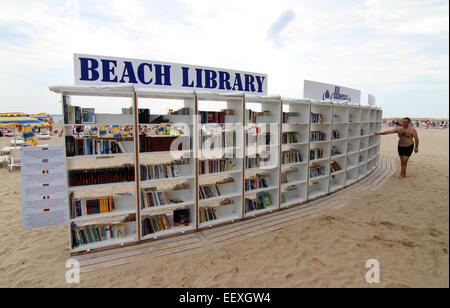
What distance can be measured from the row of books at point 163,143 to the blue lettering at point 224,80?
1.14 m

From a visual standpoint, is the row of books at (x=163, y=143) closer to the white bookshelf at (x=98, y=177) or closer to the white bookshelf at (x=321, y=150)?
the white bookshelf at (x=98, y=177)

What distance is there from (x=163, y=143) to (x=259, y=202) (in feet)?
7.90

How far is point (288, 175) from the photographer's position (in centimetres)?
581

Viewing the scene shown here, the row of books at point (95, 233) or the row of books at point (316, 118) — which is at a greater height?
the row of books at point (316, 118)

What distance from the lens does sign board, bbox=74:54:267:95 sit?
3.50 m

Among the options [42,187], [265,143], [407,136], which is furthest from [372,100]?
[42,187]

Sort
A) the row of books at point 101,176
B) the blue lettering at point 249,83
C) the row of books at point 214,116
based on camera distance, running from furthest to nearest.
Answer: the blue lettering at point 249,83 → the row of books at point 214,116 → the row of books at point 101,176

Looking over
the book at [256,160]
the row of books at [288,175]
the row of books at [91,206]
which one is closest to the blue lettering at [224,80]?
the book at [256,160]

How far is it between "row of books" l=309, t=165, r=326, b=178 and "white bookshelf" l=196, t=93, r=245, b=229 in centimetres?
225

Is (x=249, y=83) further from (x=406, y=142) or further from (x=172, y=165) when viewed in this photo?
(x=406, y=142)

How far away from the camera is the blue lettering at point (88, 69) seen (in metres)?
3.46

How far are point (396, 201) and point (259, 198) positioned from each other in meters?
3.17

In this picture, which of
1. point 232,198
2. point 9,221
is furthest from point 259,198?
point 9,221

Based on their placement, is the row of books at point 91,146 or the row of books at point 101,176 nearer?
the row of books at point 91,146
